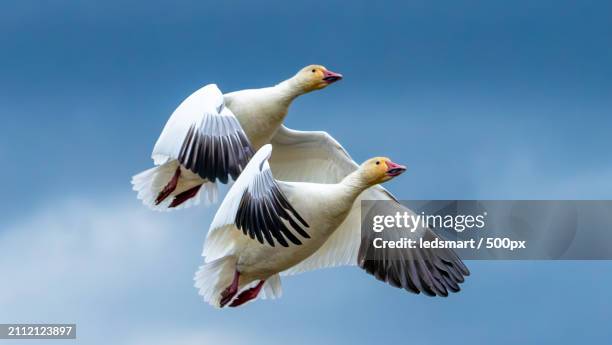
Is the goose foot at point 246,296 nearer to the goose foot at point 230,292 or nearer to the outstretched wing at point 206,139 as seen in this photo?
the goose foot at point 230,292

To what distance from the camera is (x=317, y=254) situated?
1705 centimetres

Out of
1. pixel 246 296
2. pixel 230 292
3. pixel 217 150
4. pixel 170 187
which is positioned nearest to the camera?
pixel 217 150

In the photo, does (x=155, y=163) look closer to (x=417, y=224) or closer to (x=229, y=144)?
(x=229, y=144)

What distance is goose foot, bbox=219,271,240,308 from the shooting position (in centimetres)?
1581

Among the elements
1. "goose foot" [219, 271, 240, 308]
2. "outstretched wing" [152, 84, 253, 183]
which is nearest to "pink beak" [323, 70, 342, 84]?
"outstretched wing" [152, 84, 253, 183]

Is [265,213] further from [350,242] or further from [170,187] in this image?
[170,187]

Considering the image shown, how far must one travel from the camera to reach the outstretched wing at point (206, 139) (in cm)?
1532

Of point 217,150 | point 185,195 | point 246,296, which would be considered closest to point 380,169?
point 217,150

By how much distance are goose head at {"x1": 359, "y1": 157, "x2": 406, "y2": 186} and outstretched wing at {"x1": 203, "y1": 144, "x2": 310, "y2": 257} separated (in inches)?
48.0

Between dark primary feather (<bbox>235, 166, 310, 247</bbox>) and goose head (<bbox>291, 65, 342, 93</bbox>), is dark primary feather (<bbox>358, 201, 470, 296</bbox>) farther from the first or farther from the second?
dark primary feather (<bbox>235, 166, 310, 247</bbox>)

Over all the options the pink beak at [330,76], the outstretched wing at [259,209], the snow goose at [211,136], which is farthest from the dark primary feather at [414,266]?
the outstretched wing at [259,209]

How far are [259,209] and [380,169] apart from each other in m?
1.90

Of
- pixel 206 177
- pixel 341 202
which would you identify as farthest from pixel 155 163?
pixel 341 202

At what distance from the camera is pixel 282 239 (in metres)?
14.0
